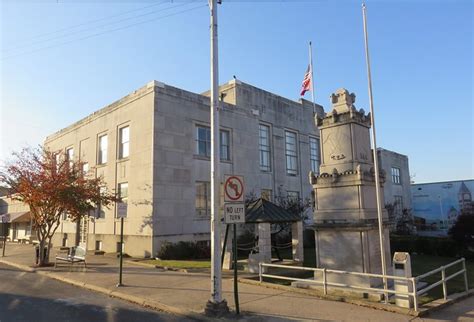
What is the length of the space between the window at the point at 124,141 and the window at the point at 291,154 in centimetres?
1350

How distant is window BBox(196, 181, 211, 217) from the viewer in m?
24.8

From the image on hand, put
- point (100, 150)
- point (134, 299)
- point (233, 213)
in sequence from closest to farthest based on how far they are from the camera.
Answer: point (233, 213)
point (134, 299)
point (100, 150)

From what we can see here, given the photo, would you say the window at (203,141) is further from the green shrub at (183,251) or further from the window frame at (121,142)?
the green shrub at (183,251)

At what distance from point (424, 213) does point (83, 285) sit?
47.3 metres

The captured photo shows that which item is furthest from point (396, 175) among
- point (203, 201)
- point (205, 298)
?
point (205, 298)

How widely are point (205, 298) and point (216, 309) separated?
1.95 meters

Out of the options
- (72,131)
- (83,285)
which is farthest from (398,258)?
(72,131)

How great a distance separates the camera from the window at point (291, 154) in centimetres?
3325

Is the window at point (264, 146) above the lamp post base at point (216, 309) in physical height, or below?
above

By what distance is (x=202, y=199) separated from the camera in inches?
985

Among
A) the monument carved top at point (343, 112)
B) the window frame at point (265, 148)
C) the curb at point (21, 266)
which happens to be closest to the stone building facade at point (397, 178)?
the window frame at point (265, 148)

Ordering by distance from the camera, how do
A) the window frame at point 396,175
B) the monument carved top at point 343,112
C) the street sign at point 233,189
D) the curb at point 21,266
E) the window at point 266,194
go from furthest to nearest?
1. the window frame at point 396,175
2. the window at point 266,194
3. the curb at point 21,266
4. the monument carved top at point 343,112
5. the street sign at point 233,189

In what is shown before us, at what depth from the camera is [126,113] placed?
2583cm

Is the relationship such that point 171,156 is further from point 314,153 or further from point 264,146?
point 314,153
